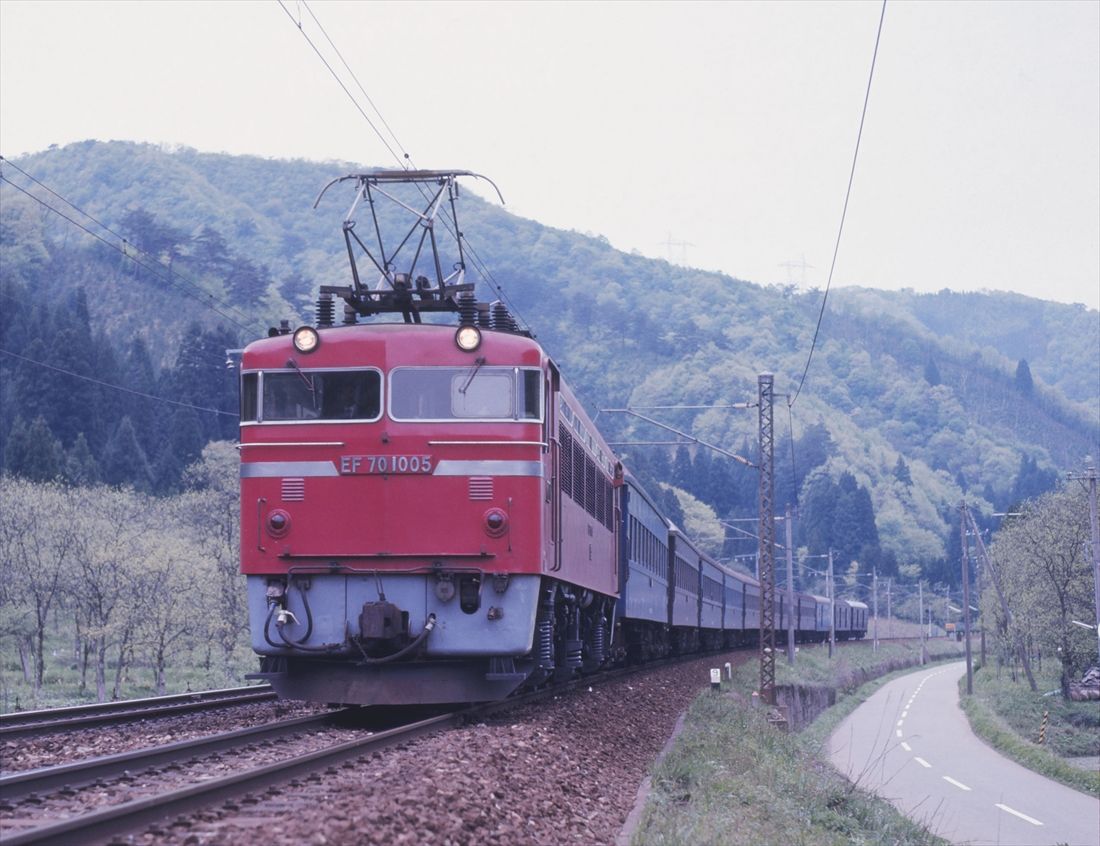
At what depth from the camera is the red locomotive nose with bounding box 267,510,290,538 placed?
1391 centimetres

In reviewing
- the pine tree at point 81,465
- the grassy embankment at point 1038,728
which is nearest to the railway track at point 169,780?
the grassy embankment at point 1038,728

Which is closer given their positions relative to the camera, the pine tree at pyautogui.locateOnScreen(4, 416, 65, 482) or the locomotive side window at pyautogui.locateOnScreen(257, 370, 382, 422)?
the locomotive side window at pyautogui.locateOnScreen(257, 370, 382, 422)

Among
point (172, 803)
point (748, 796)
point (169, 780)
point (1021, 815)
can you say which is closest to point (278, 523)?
point (169, 780)

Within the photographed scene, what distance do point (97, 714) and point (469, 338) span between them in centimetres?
583

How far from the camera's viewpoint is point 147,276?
124 meters

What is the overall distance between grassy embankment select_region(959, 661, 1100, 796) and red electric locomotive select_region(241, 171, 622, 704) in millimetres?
36829

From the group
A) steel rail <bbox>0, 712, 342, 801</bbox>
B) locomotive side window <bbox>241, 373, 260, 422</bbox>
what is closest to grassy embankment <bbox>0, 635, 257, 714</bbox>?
locomotive side window <bbox>241, 373, 260, 422</bbox>

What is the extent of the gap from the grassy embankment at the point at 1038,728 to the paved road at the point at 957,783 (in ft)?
1.87

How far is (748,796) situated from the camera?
13.6 metres

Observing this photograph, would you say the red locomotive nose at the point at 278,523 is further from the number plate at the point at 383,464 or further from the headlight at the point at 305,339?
the headlight at the point at 305,339

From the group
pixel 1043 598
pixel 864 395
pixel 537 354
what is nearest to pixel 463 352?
pixel 537 354

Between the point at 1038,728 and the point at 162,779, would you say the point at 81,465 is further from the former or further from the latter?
the point at 162,779

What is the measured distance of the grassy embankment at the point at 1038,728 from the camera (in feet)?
159

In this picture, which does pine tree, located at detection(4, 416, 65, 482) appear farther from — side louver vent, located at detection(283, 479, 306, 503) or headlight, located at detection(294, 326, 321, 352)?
side louver vent, located at detection(283, 479, 306, 503)
